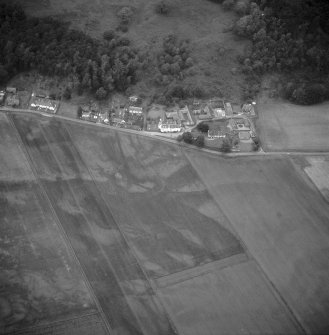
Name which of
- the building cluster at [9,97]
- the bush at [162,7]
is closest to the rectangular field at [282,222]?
the building cluster at [9,97]

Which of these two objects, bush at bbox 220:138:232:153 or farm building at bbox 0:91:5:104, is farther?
farm building at bbox 0:91:5:104

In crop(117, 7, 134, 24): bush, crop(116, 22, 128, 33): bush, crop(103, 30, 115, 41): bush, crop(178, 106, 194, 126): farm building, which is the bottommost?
crop(178, 106, 194, 126): farm building

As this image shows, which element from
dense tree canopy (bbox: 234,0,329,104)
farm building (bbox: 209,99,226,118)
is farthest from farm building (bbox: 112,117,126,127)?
dense tree canopy (bbox: 234,0,329,104)

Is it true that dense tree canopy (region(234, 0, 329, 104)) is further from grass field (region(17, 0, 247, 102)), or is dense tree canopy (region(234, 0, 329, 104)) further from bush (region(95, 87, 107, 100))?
bush (region(95, 87, 107, 100))

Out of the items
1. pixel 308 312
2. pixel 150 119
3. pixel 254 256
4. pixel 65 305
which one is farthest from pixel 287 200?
pixel 65 305

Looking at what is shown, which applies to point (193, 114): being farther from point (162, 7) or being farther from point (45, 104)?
point (45, 104)

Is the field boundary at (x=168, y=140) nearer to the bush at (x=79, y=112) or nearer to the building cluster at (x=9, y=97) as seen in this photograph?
the bush at (x=79, y=112)

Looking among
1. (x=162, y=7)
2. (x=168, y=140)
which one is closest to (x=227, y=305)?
(x=168, y=140)
